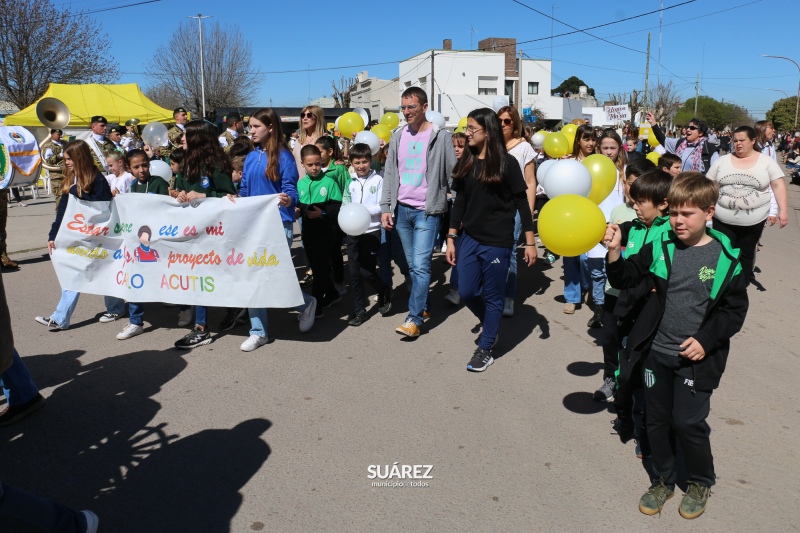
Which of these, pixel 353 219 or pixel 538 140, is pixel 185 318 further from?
pixel 538 140

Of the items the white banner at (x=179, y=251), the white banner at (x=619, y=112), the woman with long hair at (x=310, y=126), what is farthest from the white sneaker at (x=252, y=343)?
the white banner at (x=619, y=112)

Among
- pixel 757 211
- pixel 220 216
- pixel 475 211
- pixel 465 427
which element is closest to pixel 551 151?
pixel 757 211

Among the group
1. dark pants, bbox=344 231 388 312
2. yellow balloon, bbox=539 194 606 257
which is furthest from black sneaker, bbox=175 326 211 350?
yellow balloon, bbox=539 194 606 257

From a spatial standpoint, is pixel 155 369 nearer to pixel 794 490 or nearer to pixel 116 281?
pixel 116 281

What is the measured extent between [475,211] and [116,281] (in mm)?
3296

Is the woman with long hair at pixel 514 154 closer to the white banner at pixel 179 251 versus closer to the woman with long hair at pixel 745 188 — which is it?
the woman with long hair at pixel 745 188

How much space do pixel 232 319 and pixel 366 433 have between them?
2.67m

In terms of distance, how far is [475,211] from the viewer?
16.0 ft

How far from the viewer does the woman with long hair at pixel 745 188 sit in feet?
19.5

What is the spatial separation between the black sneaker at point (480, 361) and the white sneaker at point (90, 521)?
286cm

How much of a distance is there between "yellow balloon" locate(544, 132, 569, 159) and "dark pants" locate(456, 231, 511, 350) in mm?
4502

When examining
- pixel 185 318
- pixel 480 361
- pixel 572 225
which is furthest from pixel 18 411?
pixel 572 225

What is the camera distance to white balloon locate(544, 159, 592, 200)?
444 cm

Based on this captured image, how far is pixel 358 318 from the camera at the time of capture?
6.21 metres
